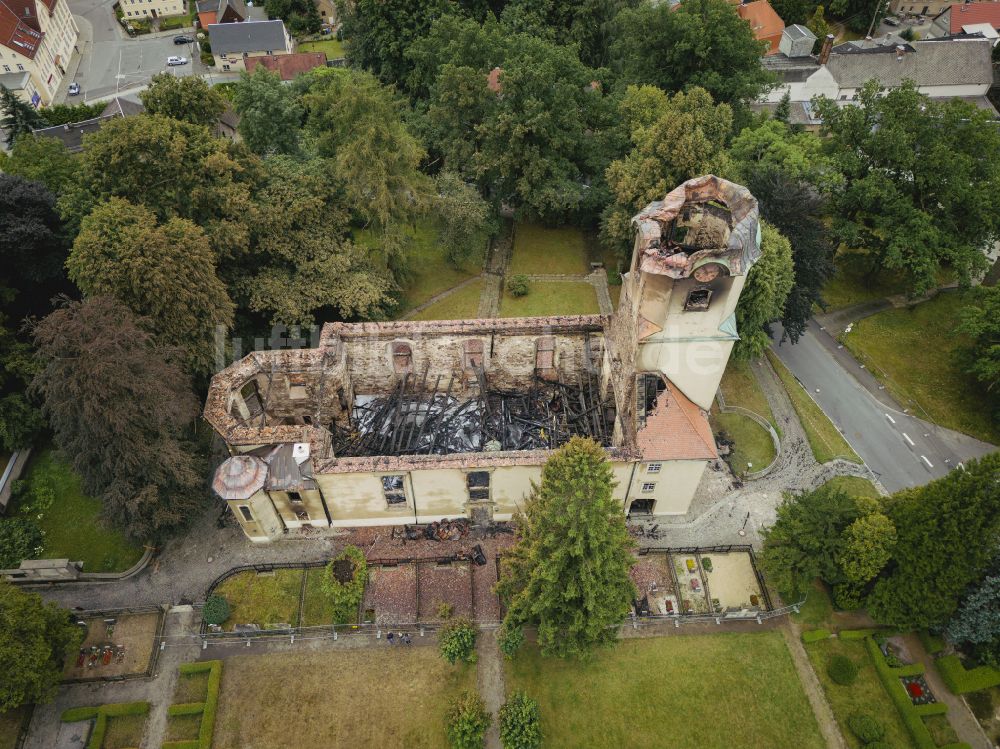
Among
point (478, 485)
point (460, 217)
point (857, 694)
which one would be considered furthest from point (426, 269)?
point (857, 694)

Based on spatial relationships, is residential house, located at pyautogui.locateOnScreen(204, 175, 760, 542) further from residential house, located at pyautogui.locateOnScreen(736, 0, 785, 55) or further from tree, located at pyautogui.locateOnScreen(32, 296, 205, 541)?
residential house, located at pyautogui.locateOnScreen(736, 0, 785, 55)

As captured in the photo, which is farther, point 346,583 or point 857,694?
point 346,583

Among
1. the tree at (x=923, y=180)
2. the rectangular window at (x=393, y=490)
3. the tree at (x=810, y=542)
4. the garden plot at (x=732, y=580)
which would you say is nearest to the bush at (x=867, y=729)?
the tree at (x=810, y=542)

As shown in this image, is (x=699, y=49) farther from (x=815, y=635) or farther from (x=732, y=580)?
(x=815, y=635)

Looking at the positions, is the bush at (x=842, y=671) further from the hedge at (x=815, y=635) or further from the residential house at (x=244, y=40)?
the residential house at (x=244, y=40)

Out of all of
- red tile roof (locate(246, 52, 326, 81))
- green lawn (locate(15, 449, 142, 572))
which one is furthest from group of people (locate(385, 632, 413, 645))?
red tile roof (locate(246, 52, 326, 81))

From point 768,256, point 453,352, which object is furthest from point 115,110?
point 768,256
